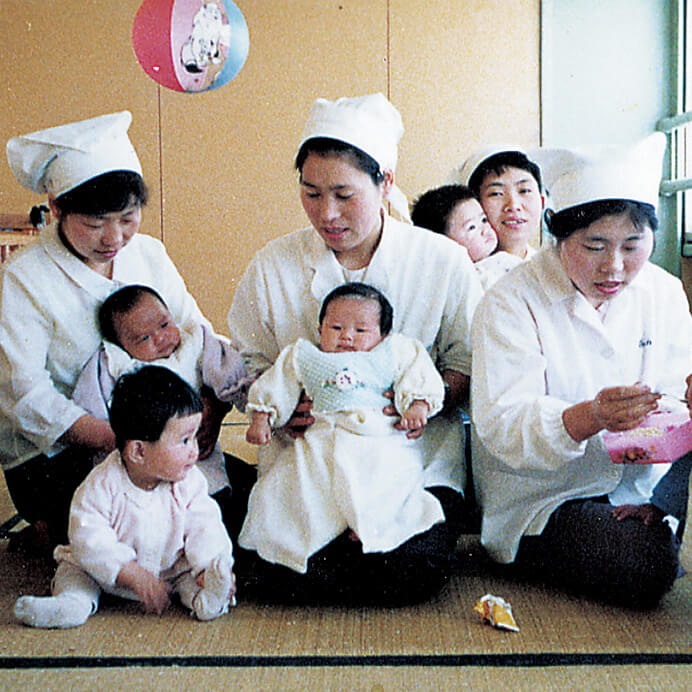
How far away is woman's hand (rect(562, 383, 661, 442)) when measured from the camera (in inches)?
59.2

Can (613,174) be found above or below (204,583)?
above

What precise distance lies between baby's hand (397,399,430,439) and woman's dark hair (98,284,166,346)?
2.10 feet

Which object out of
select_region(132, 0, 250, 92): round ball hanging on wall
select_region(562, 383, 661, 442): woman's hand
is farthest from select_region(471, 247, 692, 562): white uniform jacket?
select_region(132, 0, 250, 92): round ball hanging on wall

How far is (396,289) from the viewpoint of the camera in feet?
6.74

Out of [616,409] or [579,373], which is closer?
[616,409]

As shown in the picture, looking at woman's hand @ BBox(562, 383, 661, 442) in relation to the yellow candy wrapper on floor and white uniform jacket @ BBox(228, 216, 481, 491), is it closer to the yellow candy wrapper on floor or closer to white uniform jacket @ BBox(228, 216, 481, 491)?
the yellow candy wrapper on floor

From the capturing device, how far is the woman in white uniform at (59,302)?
6.41 feet

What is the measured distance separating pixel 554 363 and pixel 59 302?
3.54ft

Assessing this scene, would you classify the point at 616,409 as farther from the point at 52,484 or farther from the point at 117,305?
the point at 52,484

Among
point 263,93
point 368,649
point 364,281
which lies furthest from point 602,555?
point 263,93

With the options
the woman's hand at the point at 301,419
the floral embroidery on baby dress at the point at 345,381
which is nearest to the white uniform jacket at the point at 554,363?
the floral embroidery on baby dress at the point at 345,381

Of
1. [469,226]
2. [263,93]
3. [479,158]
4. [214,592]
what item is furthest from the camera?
[263,93]

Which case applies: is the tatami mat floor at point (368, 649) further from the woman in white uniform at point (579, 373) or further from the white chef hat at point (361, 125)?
the white chef hat at point (361, 125)

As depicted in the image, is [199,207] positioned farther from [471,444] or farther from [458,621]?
[458,621]
